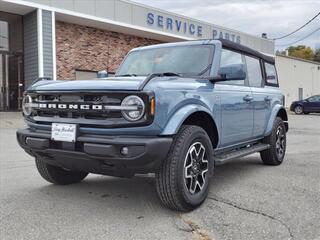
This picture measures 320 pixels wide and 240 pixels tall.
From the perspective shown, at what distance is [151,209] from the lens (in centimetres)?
437

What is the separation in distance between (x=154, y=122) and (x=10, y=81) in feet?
50.0

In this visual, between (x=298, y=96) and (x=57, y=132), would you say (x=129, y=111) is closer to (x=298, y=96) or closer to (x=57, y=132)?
(x=57, y=132)

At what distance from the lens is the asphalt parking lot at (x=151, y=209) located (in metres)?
3.72

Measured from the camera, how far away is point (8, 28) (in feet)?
57.9

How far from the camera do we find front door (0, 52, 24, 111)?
17562 millimetres

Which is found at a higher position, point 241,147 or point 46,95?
point 46,95

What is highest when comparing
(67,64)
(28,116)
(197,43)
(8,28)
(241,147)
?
(8,28)

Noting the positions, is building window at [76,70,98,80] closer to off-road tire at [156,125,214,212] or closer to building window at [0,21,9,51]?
building window at [0,21,9,51]

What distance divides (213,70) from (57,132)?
1.98 m

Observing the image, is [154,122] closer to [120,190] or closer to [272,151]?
[120,190]

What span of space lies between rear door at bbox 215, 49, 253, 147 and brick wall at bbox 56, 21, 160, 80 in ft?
38.7

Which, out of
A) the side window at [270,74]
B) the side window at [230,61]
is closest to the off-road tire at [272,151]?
the side window at [270,74]

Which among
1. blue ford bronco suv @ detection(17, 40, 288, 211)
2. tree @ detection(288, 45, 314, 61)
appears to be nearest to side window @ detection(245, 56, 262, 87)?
blue ford bronco suv @ detection(17, 40, 288, 211)

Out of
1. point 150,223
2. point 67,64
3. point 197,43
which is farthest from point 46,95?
point 67,64
